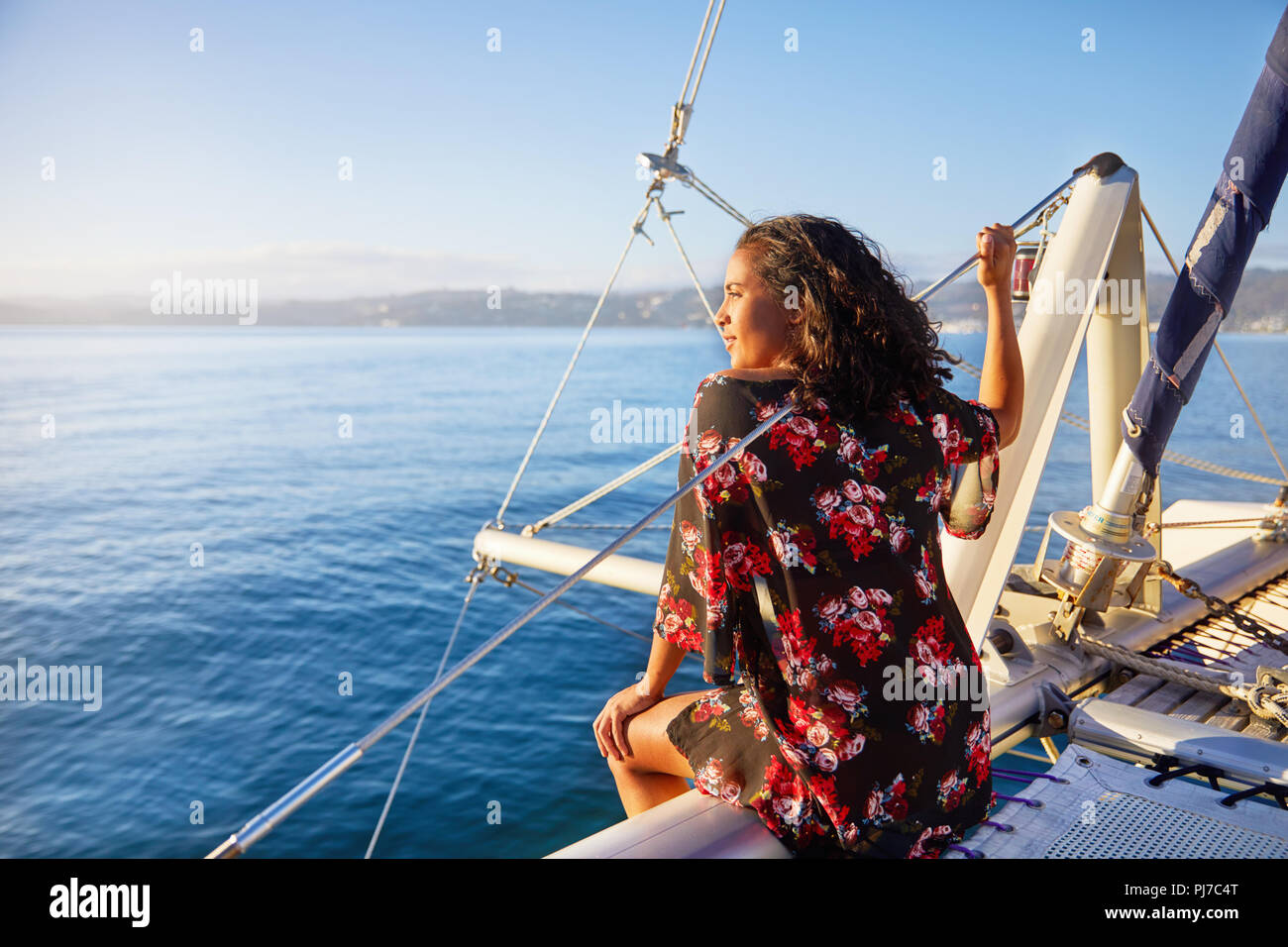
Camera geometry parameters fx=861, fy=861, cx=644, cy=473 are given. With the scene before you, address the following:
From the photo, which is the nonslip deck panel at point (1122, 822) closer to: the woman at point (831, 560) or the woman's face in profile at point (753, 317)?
the woman at point (831, 560)

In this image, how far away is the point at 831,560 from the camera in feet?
5.08

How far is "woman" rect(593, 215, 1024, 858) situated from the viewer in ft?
5.09

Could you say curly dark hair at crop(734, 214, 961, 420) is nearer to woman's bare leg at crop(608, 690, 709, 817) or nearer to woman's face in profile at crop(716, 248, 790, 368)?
woman's face in profile at crop(716, 248, 790, 368)

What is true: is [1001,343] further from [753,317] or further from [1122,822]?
[1122,822]

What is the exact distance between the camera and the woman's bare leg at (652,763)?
1.88 m

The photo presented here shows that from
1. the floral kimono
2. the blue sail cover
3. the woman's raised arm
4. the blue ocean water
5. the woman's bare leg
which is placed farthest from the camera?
the blue ocean water

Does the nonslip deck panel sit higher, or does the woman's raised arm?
the woman's raised arm

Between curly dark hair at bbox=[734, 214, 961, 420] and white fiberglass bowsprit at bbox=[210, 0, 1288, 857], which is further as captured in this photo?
white fiberglass bowsprit at bbox=[210, 0, 1288, 857]

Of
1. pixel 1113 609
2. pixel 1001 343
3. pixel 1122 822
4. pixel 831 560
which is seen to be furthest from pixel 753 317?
pixel 1113 609

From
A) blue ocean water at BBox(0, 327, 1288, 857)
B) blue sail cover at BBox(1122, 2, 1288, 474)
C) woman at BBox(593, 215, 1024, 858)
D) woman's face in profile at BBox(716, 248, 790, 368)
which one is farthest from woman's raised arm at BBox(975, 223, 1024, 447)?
blue sail cover at BBox(1122, 2, 1288, 474)

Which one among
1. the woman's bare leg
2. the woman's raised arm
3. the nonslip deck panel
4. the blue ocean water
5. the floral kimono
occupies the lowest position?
the blue ocean water

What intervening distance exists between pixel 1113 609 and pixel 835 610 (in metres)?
3.15
